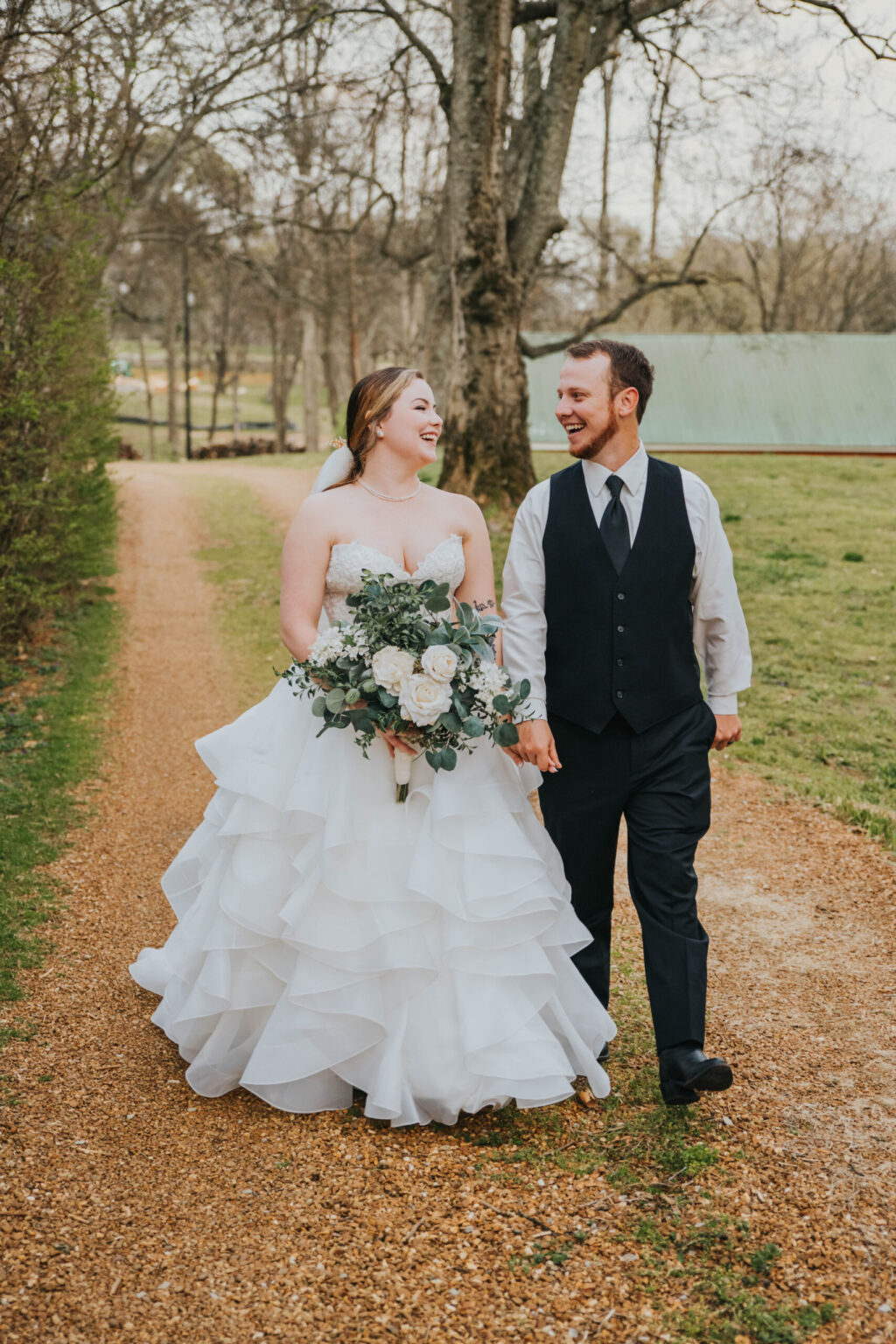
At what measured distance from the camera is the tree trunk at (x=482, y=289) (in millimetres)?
11750

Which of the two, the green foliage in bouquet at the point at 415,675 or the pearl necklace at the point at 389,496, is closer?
the green foliage in bouquet at the point at 415,675

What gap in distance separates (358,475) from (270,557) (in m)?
10.9

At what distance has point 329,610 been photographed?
3951 millimetres

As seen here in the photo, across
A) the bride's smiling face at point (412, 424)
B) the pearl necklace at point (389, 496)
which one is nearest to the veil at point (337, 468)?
the pearl necklace at point (389, 496)

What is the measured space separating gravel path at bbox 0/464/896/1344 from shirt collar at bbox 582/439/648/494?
2.02m

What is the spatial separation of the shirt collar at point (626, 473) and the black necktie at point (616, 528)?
3 cm

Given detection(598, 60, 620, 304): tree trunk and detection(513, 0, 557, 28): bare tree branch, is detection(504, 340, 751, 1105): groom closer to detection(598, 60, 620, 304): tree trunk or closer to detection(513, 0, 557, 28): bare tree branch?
detection(513, 0, 557, 28): bare tree branch

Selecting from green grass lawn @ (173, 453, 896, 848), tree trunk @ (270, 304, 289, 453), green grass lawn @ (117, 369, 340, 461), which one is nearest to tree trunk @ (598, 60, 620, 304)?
green grass lawn @ (173, 453, 896, 848)

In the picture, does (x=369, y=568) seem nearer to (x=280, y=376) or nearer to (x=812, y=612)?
(x=812, y=612)

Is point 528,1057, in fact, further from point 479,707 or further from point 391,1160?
point 479,707

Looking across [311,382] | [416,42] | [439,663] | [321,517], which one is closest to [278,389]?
[311,382]

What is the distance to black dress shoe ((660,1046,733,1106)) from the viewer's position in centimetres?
335

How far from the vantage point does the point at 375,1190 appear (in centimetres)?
321

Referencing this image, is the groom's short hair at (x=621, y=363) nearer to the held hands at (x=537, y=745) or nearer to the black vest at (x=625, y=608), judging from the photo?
the black vest at (x=625, y=608)
